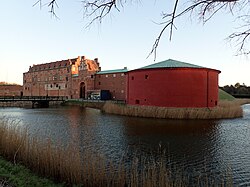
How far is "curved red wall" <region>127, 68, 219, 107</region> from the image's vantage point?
19.6m

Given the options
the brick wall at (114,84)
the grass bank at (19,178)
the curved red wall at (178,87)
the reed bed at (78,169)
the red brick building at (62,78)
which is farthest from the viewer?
the red brick building at (62,78)

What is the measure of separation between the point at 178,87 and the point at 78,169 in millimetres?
16489

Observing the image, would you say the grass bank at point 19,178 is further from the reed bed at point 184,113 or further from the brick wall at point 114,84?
the brick wall at point 114,84

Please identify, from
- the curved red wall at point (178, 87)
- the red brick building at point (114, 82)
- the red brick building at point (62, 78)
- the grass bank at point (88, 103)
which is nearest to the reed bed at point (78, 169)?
the curved red wall at point (178, 87)

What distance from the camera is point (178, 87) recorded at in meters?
19.7

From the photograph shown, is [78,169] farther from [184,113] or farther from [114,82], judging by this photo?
[114,82]

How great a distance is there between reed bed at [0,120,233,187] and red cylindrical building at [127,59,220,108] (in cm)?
1443

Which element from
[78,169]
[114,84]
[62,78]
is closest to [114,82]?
[114,84]

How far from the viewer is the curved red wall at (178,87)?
19625 millimetres

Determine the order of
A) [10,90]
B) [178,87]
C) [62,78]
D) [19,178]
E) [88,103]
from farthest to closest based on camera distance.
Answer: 1. [10,90]
2. [62,78]
3. [88,103]
4. [178,87]
5. [19,178]

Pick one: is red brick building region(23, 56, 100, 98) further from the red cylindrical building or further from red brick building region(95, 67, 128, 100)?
the red cylindrical building

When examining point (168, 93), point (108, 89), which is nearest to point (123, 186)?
point (168, 93)

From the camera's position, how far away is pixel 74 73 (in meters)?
43.3

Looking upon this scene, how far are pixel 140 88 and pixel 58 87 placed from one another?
2857cm
